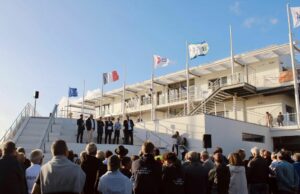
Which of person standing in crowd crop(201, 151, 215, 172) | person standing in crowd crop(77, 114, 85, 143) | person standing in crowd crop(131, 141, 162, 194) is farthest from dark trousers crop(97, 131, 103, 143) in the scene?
person standing in crowd crop(131, 141, 162, 194)

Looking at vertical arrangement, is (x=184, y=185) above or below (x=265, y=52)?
below

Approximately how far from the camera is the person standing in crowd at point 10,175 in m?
4.36

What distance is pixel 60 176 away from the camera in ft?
12.5

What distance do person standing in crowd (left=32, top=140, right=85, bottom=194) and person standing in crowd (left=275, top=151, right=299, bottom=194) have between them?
4.87 metres

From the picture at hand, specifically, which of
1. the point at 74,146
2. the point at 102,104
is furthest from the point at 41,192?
the point at 102,104

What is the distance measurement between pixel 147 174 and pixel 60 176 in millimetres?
1586

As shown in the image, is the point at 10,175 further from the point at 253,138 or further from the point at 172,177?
the point at 253,138

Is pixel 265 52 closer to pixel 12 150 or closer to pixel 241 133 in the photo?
pixel 241 133

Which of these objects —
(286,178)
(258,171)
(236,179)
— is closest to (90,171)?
(236,179)

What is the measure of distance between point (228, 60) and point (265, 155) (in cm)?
2188

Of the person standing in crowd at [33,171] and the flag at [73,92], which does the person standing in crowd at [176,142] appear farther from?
the flag at [73,92]

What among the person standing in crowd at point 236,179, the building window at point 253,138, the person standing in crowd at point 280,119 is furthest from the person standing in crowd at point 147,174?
the person standing in crowd at point 280,119

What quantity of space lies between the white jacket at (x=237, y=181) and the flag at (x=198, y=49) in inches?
895

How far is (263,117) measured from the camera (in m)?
26.9
